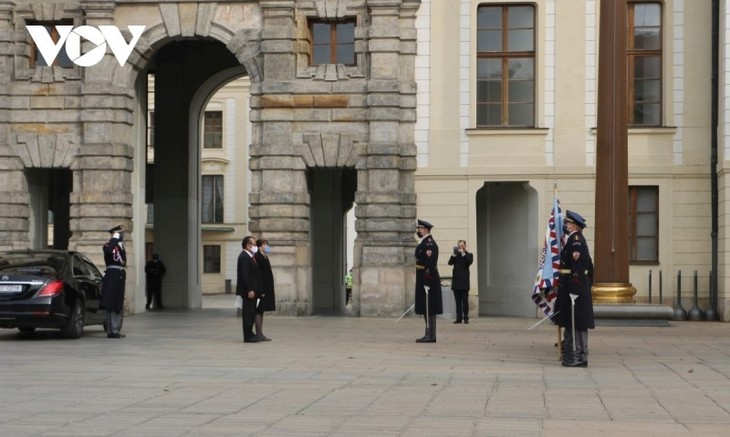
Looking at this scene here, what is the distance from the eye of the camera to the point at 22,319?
2289 centimetres

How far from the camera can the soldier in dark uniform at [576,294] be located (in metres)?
18.1

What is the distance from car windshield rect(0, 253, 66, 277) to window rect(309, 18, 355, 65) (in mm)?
11006

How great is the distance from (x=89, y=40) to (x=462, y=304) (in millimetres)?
10548

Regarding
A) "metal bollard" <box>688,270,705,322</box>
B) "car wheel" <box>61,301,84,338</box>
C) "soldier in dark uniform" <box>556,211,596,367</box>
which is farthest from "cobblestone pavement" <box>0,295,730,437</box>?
"metal bollard" <box>688,270,705,322</box>

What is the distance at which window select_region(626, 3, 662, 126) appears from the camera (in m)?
32.8

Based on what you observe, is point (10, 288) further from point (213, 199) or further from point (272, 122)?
point (213, 199)

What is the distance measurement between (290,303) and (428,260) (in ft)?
31.7

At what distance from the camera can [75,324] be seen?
23859mm

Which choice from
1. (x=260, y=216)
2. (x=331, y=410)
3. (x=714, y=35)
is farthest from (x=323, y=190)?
(x=331, y=410)

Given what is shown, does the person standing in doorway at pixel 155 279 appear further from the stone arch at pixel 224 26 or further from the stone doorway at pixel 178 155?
the stone arch at pixel 224 26

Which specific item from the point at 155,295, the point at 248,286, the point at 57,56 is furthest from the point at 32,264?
the point at 155,295

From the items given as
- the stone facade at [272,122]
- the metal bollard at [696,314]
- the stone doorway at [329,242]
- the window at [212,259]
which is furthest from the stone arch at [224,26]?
the window at [212,259]

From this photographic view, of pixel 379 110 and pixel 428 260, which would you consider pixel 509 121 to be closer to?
pixel 379 110

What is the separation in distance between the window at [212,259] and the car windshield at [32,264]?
4312cm
